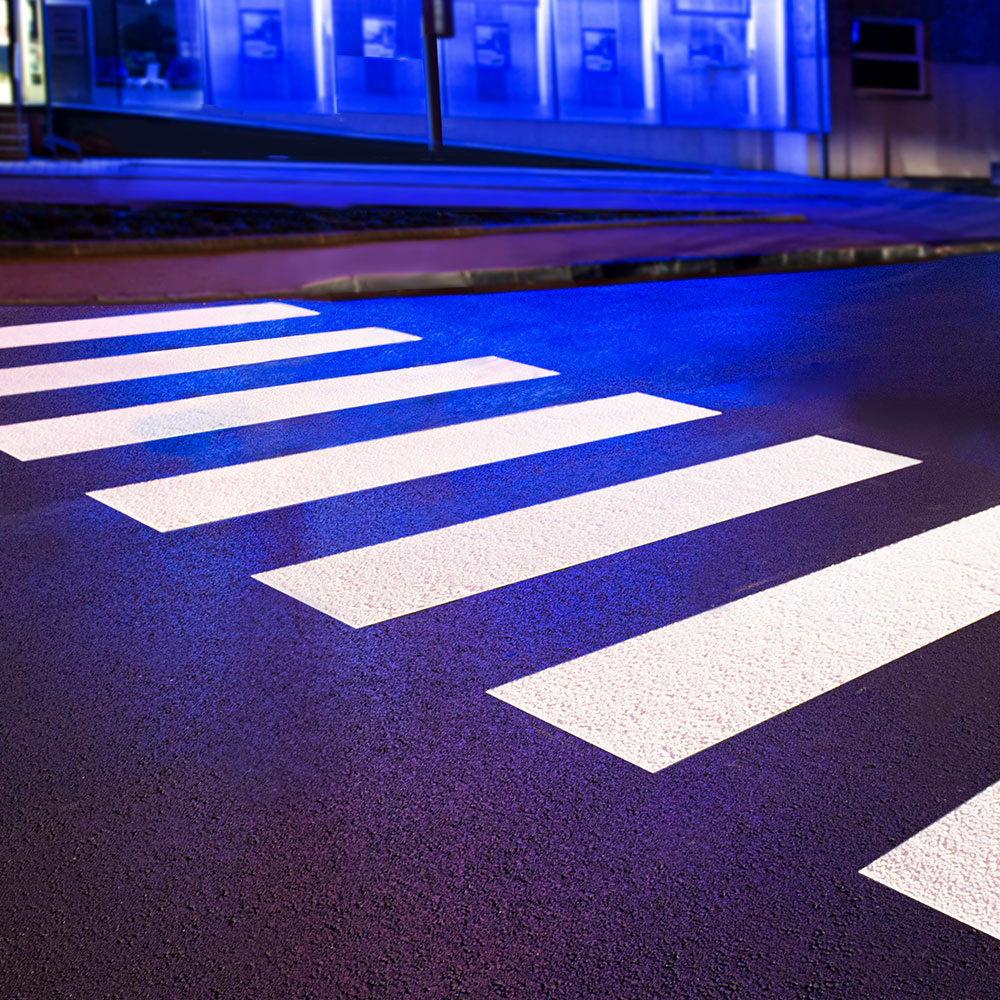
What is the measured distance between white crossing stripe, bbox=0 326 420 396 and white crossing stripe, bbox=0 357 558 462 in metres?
0.78

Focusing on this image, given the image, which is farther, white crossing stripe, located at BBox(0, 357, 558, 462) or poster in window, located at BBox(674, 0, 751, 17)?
poster in window, located at BBox(674, 0, 751, 17)

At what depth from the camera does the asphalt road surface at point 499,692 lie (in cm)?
280

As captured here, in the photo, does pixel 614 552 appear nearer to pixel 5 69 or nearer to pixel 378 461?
pixel 378 461

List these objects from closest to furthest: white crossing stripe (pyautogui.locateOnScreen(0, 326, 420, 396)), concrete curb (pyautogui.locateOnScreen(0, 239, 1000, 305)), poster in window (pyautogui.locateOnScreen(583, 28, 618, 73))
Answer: white crossing stripe (pyautogui.locateOnScreen(0, 326, 420, 396)) < concrete curb (pyautogui.locateOnScreen(0, 239, 1000, 305)) < poster in window (pyautogui.locateOnScreen(583, 28, 618, 73))

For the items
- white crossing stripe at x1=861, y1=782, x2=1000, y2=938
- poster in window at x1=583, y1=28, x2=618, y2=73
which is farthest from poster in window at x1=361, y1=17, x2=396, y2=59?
white crossing stripe at x1=861, y1=782, x2=1000, y2=938

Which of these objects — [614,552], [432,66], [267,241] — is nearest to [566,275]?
[267,241]

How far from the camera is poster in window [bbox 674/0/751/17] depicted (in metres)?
28.2

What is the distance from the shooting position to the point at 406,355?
8992 mm

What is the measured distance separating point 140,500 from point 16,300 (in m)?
6.01

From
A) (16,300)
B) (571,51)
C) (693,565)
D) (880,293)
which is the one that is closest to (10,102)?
(571,51)

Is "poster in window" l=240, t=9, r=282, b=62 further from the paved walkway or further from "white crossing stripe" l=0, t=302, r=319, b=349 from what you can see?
"white crossing stripe" l=0, t=302, r=319, b=349

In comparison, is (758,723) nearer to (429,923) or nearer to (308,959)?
(429,923)

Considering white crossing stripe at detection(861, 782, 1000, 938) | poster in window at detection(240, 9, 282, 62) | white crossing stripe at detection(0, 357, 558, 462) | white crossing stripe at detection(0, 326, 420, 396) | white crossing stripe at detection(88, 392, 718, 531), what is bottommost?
white crossing stripe at detection(861, 782, 1000, 938)

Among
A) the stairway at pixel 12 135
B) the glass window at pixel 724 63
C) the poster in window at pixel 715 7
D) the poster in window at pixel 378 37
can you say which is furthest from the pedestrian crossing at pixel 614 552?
the poster in window at pixel 715 7
